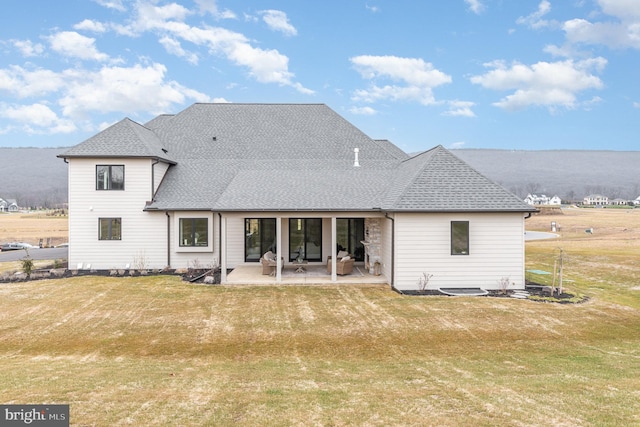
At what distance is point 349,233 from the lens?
17109mm

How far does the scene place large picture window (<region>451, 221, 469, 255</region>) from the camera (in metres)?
13.0

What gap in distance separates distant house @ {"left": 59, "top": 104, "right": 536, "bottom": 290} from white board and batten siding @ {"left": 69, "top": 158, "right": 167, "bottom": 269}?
0.04m

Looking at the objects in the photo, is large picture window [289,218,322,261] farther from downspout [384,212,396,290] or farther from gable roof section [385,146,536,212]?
downspout [384,212,396,290]

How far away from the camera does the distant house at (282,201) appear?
1298 centimetres

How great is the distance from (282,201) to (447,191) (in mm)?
6047

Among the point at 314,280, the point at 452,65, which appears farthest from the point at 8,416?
the point at 452,65

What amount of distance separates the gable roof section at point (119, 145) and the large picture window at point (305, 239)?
687cm

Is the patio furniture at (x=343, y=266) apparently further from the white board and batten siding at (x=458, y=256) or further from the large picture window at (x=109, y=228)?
the large picture window at (x=109, y=228)

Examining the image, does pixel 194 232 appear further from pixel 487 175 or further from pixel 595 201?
pixel 487 175

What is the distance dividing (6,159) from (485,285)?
202 meters

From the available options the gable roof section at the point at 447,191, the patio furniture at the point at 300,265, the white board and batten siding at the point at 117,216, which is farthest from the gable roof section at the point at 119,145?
the gable roof section at the point at 447,191

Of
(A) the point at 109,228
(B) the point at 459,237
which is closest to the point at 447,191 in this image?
(B) the point at 459,237

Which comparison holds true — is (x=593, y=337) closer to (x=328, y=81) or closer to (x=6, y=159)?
(x=328, y=81)

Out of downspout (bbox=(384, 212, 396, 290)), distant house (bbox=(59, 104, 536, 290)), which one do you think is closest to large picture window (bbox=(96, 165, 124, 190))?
distant house (bbox=(59, 104, 536, 290))
